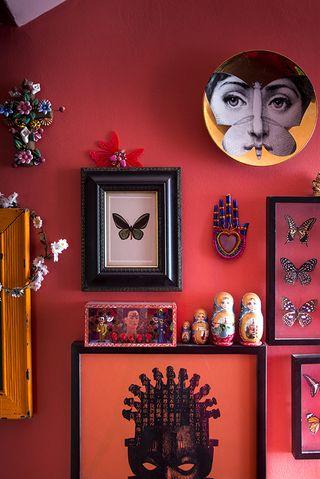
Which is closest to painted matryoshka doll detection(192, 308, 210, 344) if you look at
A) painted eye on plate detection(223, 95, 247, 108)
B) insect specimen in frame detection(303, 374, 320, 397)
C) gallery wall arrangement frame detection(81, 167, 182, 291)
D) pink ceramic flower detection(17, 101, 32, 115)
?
gallery wall arrangement frame detection(81, 167, 182, 291)

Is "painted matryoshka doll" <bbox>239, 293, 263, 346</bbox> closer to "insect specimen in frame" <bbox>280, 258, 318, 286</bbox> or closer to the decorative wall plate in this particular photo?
"insect specimen in frame" <bbox>280, 258, 318, 286</bbox>

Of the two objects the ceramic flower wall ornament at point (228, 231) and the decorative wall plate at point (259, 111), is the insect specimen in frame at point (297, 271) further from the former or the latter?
the decorative wall plate at point (259, 111)

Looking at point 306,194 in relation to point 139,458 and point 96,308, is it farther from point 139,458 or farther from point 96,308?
point 139,458

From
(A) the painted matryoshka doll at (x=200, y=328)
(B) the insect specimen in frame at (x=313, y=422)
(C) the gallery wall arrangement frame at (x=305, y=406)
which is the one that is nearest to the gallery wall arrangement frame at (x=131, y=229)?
(A) the painted matryoshka doll at (x=200, y=328)

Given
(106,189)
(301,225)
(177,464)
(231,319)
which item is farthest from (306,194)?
(177,464)

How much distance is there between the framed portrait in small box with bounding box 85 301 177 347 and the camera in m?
1.45

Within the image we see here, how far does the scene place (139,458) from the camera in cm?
149

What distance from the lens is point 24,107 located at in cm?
147

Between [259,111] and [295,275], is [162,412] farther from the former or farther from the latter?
[259,111]

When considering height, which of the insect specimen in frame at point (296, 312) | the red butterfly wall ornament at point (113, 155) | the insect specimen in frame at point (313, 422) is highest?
the red butterfly wall ornament at point (113, 155)

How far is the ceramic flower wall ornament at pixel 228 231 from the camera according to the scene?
1.50m

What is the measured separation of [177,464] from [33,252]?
88 centimetres

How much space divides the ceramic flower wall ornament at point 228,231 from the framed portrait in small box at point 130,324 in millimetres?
265

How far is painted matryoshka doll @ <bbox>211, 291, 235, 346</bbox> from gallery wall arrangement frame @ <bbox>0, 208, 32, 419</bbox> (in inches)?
24.7
